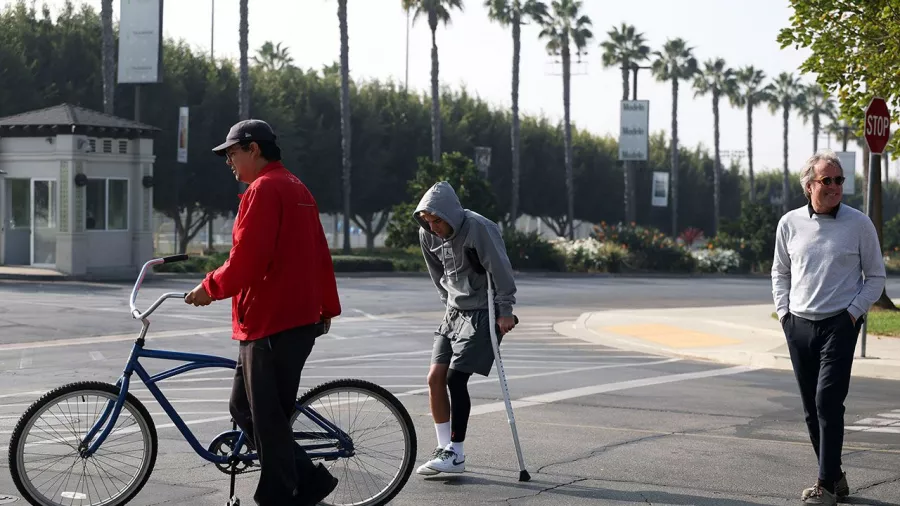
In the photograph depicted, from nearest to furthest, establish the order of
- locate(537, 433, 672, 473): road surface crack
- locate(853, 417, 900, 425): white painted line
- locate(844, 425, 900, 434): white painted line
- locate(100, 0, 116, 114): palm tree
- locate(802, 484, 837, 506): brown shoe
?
locate(802, 484, 837, 506): brown shoe → locate(537, 433, 672, 473): road surface crack → locate(844, 425, 900, 434): white painted line → locate(853, 417, 900, 425): white painted line → locate(100, 0, 116, 114): palm tree

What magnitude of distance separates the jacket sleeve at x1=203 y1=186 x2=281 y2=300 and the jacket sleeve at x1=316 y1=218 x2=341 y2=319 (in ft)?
1.09

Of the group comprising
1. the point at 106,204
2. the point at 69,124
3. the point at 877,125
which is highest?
the point at 69,124

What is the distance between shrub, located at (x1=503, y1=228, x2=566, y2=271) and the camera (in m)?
44.1

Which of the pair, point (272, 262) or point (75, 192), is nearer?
point (272, 262)

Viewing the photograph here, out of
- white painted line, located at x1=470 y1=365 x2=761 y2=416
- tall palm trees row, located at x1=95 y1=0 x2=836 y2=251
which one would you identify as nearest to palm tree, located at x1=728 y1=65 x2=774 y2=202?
tall palm trees row, located at x1=95 y1=0 x2=836 y2=251

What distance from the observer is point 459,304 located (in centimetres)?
757

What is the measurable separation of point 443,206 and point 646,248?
4189cm

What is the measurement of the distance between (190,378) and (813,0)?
1228cm

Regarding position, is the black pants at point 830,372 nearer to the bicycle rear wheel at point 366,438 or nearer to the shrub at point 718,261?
the bicycle rear wheel at point 366,438

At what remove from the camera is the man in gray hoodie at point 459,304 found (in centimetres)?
739

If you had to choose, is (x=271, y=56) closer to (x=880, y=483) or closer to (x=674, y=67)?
(x=674, y=67)

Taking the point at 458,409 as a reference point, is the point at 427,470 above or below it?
below

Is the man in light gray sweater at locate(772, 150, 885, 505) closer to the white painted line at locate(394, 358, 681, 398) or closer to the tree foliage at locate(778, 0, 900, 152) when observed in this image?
the white painted line at locate(394, 358, 681, 398)

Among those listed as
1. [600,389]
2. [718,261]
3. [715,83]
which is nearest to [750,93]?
[715,83]
